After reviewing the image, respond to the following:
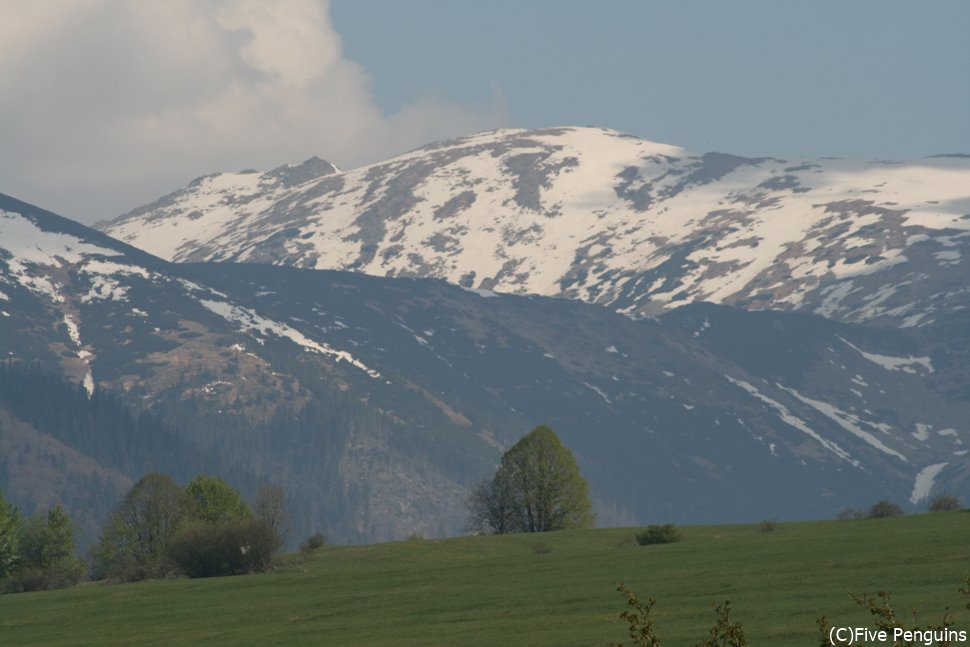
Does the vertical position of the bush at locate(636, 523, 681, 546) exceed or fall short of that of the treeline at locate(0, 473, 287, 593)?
it falls short

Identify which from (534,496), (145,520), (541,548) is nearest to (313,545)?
(145,520)

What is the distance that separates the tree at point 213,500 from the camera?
152 metres

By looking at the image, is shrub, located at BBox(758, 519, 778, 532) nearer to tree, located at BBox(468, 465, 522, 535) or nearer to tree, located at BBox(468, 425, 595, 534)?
tree, located at BBox(468, 425, 595, 534)

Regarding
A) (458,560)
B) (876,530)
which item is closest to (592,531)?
(458,560)

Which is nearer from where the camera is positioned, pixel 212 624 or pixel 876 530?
pixel 212 624

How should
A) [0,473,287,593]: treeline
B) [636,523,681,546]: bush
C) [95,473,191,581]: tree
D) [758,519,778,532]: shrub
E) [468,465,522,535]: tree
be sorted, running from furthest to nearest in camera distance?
[468,465,522,535]: tree, [95,473,191,581]: tree, [0,473,287,593]: treeline, [758,519,778,532]: shrub, [636,523,681,546]: bush

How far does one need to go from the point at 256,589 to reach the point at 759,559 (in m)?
28.7

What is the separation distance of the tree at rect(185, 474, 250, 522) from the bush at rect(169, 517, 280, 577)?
3704cm

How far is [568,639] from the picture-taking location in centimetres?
6100

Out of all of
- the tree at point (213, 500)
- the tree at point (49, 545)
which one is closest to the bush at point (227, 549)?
the tree at point (49, 545)

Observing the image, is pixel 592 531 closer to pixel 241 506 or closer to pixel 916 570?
pixel 241 506

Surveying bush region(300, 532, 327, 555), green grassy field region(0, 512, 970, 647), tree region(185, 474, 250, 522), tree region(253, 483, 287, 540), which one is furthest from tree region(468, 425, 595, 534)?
A: green grassy field region(0, 512, 970, 647)

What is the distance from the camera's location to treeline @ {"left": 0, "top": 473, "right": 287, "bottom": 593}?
368 feet

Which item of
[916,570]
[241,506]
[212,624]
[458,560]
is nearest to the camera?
[916,570]
